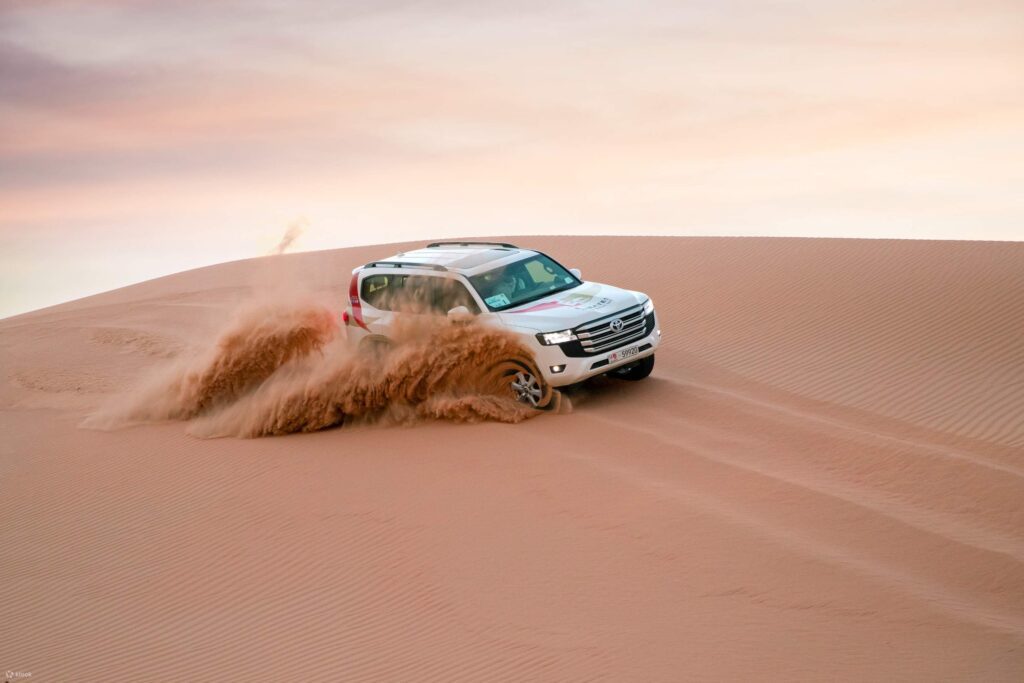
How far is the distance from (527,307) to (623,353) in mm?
1358

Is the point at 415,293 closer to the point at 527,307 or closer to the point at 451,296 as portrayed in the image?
the point at 451,296

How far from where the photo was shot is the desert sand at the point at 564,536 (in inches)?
296

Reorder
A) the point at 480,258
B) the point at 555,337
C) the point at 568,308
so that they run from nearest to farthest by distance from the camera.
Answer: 1. the point at 555,337
2. the point at 568,308
3. the point at 480,258

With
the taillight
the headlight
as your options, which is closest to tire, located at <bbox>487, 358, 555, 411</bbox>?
the headlight

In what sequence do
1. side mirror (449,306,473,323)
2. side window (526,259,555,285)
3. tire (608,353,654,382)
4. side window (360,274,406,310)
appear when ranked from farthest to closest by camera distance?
tire (608,353,654,382) → side window (526,259,555,285) → side window (360,274,406,310) → side mirror (449,306,473,323)

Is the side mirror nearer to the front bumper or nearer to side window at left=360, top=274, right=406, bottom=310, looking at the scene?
the front bumper

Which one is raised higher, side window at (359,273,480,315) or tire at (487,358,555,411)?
side window at (359,273,480,315)

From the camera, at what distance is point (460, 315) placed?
1225 cm

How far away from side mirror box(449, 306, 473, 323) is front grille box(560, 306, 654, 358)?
4.25ft

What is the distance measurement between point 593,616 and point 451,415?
4.93 m

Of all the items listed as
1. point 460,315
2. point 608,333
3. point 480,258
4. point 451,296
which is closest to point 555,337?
point 608,333

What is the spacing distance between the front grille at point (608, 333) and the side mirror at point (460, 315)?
4.25ft

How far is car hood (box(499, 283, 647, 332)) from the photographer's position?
468 inches

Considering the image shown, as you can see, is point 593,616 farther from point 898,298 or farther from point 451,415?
point 898,298
